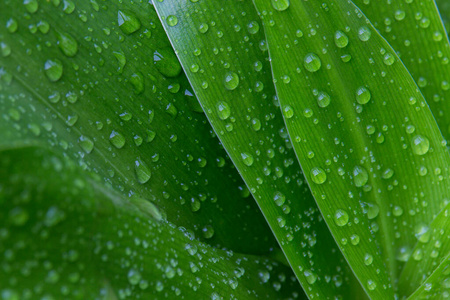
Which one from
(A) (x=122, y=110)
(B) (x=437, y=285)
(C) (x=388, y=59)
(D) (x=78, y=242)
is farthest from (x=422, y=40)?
(D) (x=78, y=242)

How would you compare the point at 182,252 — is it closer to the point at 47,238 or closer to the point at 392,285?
the point at 47,238

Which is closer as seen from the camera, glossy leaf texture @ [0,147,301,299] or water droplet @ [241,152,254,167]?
glossy leaf texture @ [0,147,301,299]

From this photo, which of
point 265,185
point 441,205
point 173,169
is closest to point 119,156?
point 173,169

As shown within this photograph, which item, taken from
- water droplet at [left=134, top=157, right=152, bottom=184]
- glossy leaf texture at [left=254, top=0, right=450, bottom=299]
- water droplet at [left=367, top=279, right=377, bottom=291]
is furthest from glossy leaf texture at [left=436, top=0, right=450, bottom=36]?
water droplet at [left=134, top=157, right=152, bottom=184]

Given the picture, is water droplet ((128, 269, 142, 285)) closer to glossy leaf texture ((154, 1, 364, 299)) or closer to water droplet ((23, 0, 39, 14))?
glossy leaf texture ((154, 1, 364, 299))

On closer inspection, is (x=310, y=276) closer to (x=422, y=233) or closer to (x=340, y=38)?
(x=422, y=233)

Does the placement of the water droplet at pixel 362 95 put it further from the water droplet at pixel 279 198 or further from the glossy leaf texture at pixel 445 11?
the glossy leaf texture at pixel 445 11
